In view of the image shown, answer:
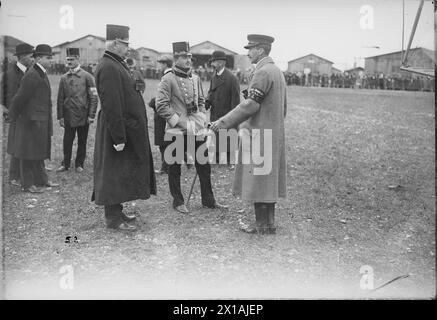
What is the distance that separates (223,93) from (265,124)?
3.53 m

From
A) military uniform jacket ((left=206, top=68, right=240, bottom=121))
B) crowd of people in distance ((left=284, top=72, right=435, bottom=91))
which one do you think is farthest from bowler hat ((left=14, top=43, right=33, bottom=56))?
crowd of people in distance ((left=284, top=72, right=435, bottom=91))

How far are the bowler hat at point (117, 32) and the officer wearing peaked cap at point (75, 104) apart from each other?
3138 mm

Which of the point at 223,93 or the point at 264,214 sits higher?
the point at 223,93

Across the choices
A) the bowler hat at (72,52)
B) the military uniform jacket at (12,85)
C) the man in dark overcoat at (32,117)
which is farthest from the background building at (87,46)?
the military uniform jacket at (12,85)

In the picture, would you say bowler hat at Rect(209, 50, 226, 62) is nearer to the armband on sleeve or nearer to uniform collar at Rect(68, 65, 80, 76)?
uniform collar at Rect(68, 65, 80, 76)

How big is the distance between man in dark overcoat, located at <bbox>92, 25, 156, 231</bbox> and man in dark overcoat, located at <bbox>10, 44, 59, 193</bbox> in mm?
1915

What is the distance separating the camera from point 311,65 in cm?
5150

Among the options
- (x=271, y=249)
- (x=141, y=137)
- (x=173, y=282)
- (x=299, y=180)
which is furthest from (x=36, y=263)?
(x=299, y=180)

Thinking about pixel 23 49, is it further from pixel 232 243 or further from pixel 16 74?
pixel 232 243

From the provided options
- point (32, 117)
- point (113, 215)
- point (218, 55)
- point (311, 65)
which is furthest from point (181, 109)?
point (311, 65)

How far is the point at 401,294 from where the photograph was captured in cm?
389

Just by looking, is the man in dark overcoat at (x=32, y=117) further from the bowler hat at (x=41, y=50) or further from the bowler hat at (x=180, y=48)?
the bowler hat at (x=180, y=48)

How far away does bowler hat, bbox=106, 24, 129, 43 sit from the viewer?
4.90 m

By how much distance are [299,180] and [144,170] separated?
3.24 metres
